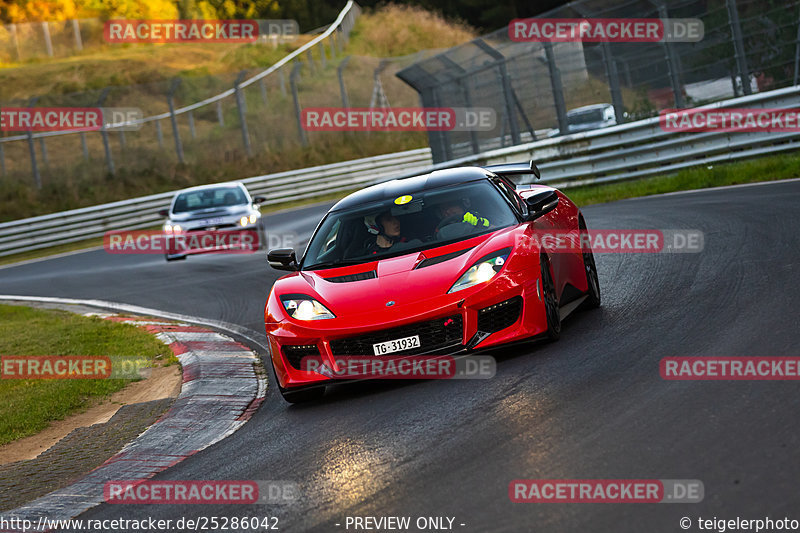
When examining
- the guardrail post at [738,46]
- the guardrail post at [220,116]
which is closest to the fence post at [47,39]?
the guardrail post at [220,116]

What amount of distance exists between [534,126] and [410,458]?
1647cm

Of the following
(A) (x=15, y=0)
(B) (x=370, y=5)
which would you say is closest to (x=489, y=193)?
(A) (x=15, y=0)

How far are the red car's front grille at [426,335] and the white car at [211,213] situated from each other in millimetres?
13549

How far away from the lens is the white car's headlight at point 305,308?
705 cm

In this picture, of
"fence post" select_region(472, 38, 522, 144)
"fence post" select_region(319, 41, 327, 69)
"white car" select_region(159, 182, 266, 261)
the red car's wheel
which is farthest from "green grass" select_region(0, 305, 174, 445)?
"fence post" select_region(319, 41, 327, 69)

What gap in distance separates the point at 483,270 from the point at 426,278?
379 mm

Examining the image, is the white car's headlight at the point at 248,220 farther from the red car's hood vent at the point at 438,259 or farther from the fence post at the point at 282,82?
the fence post at the point at 282,82

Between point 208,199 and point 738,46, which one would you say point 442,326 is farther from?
point 208,199

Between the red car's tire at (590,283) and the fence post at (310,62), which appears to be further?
the fence post at (310,62)

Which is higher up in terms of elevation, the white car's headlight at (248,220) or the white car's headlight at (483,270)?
the white car's headlight at (483,270)

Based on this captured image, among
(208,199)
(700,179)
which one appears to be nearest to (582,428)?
(700,179)

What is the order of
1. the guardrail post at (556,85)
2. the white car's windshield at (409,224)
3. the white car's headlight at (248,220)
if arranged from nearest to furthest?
the white car's windshield at (409,224) < the guardrail post at (556,85) < the white car's headlight at (248,220)

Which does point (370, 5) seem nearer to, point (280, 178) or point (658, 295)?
Answer: point (280, 178)

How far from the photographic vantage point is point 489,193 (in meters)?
8.09
